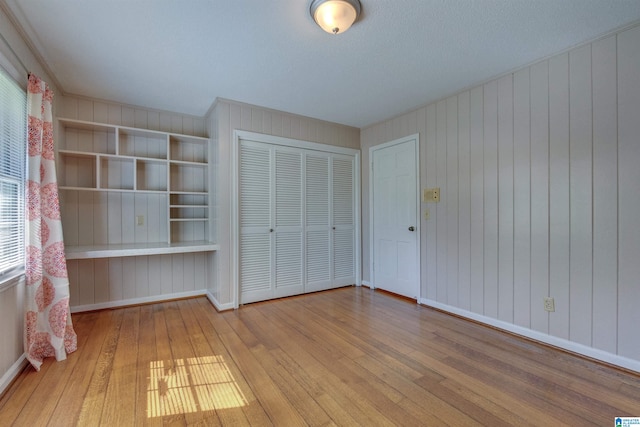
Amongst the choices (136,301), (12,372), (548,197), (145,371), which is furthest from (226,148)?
(548,197)

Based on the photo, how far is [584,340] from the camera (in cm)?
220

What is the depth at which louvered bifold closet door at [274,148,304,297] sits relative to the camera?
3.66 m

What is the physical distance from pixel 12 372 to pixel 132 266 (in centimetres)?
157

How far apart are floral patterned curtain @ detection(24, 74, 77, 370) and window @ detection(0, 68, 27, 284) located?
0.08 metres

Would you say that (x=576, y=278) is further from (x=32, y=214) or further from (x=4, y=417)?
(x=32, y=214)

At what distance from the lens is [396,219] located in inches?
149

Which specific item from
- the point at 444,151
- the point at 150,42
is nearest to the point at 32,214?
the point at 150,42

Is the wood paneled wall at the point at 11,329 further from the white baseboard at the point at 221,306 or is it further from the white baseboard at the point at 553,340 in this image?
the white baseboard at the point at 553,340

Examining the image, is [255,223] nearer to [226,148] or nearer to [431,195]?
[226,148]

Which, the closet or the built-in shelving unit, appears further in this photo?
the closet

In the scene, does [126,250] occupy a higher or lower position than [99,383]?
higher

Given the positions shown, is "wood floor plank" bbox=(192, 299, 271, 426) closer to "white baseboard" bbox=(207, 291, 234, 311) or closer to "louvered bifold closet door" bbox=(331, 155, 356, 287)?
"white baseboard" bbox=(207, 291, 234, 311)

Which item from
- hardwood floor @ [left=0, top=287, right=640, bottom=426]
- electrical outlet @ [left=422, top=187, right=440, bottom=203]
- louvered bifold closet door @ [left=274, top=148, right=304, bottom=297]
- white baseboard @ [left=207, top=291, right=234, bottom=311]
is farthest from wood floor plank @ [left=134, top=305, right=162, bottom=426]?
electrical outlet @ [left=422, top=187, right=440, bottom=203]

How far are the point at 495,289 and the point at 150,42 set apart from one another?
362 centimetres
